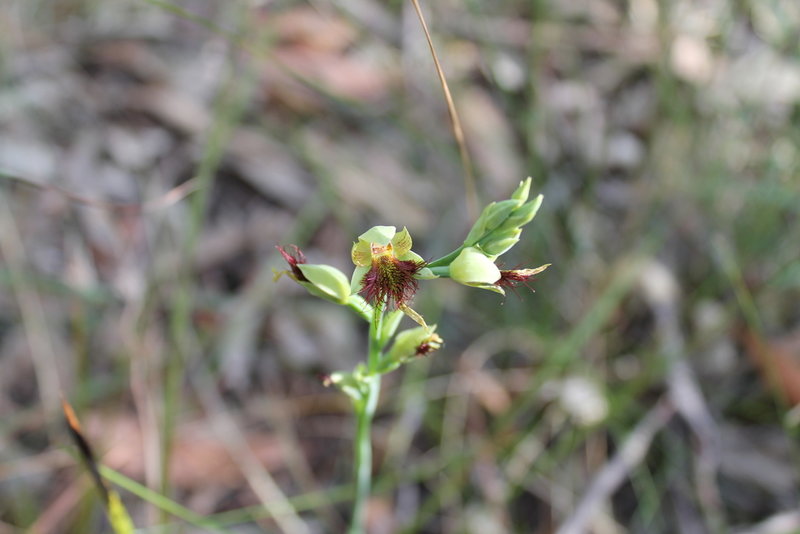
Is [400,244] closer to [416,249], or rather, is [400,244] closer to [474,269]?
[474,269]

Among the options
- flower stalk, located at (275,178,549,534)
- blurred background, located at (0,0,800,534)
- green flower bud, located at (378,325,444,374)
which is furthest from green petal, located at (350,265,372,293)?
blurred background, located at (0,0,800,534)

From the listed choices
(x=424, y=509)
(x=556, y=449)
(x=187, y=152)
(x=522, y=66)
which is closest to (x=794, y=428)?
(x=556, y=449)

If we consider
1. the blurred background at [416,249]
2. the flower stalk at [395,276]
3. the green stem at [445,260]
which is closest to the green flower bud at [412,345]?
the flower stalk at [395,276]

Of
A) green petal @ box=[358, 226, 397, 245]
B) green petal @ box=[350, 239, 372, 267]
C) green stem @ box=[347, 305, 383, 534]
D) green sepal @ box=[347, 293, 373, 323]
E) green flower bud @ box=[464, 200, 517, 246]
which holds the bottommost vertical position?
green stem @ box=[347, 305, 383, 534]

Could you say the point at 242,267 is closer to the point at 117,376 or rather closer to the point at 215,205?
the point at 215,205

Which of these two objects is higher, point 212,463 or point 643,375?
point 643,375

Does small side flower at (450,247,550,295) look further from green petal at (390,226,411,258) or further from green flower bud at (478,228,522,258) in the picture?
green petal at (390,226,411,258)
